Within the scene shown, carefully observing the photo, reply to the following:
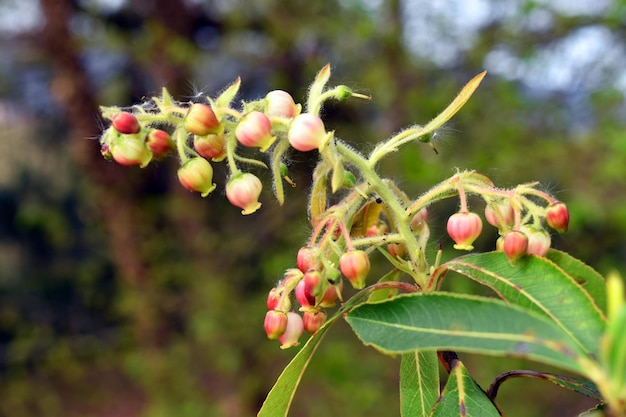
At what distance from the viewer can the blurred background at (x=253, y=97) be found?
4086mm

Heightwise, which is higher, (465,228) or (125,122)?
(465,228)

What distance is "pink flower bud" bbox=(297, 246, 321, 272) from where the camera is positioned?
2.39ft

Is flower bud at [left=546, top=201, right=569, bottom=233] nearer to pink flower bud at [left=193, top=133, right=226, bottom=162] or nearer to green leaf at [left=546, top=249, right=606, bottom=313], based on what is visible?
green leaf at [left=546, top=249, right=606, bottom=313]

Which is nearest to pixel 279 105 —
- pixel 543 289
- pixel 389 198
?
pixel 389 198

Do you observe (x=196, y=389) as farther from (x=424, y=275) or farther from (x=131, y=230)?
(x=424, y=275)

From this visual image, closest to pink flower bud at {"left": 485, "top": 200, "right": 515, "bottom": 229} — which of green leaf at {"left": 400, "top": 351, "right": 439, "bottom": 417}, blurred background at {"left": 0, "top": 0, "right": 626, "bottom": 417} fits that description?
green leaf at {"left": 400, "top": 351, "right": 439, "bottom": 417}

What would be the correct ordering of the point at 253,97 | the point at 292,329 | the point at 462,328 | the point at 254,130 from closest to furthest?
the point at 462,328, the point at 254,130, the point at 292,329, the point at 253,97

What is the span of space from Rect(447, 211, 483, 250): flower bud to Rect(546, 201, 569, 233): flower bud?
9 cm

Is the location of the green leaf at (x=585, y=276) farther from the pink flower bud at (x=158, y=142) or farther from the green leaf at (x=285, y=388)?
the pink flower bud at (x=158, y=142)

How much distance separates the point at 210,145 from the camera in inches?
30.2

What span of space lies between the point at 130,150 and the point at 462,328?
462 mm

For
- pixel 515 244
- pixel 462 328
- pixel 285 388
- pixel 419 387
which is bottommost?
pixel 285 388

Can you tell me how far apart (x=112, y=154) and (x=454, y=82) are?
152 inches

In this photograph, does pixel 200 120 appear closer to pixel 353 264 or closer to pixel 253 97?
pixel 353 264
